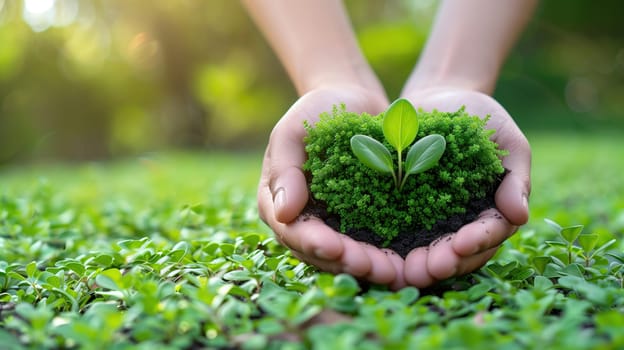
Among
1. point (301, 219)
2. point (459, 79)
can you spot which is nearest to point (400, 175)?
point (301, 219)

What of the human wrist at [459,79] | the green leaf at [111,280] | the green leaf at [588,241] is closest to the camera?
the green leaf at [111,280]

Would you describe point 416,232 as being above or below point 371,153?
below

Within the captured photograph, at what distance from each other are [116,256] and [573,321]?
1.17 meters

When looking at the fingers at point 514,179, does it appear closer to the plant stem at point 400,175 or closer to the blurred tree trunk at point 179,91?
the plant stem at point 400,175

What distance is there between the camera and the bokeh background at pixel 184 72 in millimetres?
11992

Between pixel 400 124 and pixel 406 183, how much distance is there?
0.16 m

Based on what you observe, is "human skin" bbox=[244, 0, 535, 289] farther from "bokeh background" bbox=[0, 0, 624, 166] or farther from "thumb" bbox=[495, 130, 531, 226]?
"bokeh background" bbox=[0, 0, 624, 166]

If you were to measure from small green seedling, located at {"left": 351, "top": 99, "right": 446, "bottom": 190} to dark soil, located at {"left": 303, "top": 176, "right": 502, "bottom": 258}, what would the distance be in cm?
15

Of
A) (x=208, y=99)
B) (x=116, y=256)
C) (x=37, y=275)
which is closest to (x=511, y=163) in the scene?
(x=116, y=256)

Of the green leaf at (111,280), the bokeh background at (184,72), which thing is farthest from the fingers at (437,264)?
the bokeh background at (184,72)

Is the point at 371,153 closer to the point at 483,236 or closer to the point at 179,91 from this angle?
the point at 483,236

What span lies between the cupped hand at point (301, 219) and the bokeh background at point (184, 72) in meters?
9.70

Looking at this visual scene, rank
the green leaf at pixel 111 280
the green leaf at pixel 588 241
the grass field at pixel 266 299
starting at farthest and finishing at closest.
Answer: the green leaf at pixel 588 241, the green leaf at pixel 111 280, the grass field at pixel 266 299

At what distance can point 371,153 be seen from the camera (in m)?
Result: 1.31
